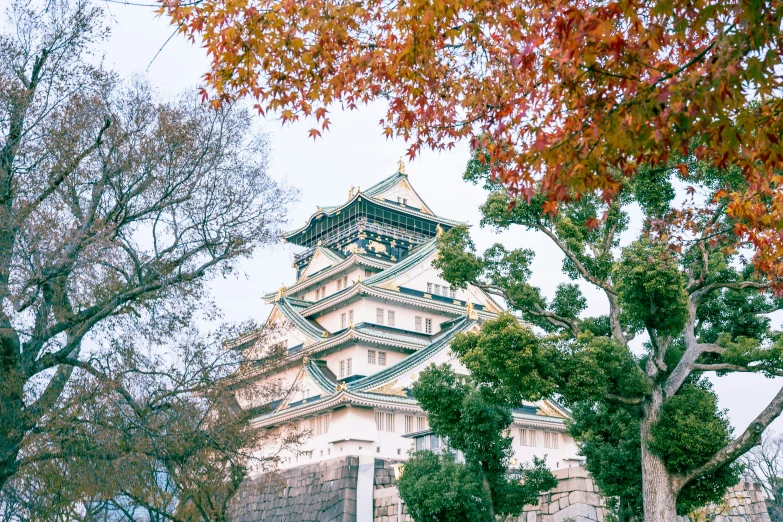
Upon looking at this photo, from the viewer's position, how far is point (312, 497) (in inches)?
955

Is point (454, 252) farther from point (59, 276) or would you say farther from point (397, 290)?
point (397, 290)

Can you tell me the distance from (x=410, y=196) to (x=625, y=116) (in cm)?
3104

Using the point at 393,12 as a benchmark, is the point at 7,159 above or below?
above

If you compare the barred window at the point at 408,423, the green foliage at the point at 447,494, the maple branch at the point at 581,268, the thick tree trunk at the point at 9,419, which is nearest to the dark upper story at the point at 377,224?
the barred window at the point at 408,423

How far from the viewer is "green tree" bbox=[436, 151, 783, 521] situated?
11.8 m

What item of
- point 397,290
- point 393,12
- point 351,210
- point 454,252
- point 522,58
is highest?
point 351,210

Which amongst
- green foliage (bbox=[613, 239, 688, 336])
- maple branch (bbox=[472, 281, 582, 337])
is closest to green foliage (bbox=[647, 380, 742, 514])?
green foliage (bbox=[613, 239, 688, 336])

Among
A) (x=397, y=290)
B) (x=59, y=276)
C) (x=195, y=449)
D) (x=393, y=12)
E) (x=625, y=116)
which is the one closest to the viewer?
(x=625, y=116)

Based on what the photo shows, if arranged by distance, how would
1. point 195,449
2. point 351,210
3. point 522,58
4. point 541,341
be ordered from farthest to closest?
point 351,210, point 541,341, point 195,449, point 522,58

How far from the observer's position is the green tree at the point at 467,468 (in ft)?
51.2

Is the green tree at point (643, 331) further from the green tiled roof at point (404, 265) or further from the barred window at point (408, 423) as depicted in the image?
the green tiled roof at point (404, 265)

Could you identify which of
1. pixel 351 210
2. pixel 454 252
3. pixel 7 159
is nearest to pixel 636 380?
A: pixel 454 252

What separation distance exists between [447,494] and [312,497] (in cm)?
1022

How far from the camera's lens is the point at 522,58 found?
4.91 metres
